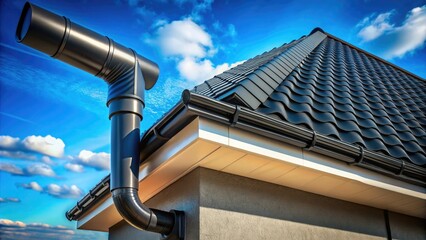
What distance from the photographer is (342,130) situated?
4.48 m

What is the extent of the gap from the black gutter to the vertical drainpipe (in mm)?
244

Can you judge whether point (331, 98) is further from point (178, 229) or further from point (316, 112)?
point (178, 229)

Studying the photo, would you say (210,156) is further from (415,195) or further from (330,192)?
(415,195)

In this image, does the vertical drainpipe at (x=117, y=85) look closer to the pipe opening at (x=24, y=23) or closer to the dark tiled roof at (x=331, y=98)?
the pipe opening at (x=24, y=23)

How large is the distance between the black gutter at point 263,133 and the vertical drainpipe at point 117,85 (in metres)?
0.24

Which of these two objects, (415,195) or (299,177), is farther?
(415,195)

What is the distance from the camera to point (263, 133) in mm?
3312

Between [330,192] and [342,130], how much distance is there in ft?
2.36

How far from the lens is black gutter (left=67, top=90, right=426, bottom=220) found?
3057mm

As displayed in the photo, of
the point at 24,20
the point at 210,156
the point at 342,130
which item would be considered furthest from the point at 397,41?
the point at 24,20

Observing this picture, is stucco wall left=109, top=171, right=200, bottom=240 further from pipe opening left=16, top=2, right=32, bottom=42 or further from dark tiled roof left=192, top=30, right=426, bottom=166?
pipe opening left=16, top=2, right=32, bottom=42

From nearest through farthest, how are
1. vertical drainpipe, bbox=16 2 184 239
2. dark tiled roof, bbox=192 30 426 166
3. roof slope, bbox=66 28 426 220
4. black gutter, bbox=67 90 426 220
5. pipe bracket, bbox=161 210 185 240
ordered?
black gutter, bbox=67 90 426 220 → roof slope, bbox=66 28 426 220 → vertical drainpipe, bbox=16 2 184 239 → pipe bracket, bbox=161 210 185 240 → dark tiled roof, bbox=192 30 426 166

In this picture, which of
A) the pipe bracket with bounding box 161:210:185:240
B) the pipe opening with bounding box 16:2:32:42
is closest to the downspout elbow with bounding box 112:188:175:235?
the pipe bracket with bounding box 161:210:185:240

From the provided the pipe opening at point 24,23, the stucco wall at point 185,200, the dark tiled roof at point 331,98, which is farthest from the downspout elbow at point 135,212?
the pipe opening at point 24,23
